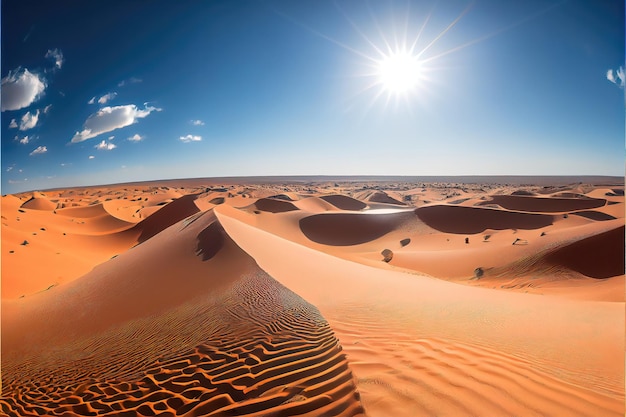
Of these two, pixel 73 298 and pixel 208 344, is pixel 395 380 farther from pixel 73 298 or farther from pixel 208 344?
pixel 73 298

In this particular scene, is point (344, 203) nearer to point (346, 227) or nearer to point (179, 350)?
point (346, 227)

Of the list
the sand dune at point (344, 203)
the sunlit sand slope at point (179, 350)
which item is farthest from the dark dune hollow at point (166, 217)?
the sand dune at point (344, 203)

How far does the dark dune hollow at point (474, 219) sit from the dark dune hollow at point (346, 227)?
3.37 metres

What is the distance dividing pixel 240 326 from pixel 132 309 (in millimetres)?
3977

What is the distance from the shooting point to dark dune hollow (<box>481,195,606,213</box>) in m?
34.8

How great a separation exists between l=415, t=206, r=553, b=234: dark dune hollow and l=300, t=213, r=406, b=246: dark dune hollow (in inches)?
133

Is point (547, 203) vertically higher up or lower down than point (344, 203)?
lower down

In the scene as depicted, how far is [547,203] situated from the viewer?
36.5m

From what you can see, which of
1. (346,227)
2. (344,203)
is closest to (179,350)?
(346,227)

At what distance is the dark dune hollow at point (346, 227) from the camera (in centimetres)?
2846

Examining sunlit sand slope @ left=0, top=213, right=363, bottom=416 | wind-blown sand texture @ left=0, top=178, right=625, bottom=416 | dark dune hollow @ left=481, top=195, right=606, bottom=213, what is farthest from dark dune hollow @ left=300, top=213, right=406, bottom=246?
sunlit sand slope @ left=0, top=213, right=363, bottom=416

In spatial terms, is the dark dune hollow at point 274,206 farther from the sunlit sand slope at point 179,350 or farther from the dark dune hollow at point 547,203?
the dark dune hollow at point 547,203

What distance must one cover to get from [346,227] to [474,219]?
42.4 feet

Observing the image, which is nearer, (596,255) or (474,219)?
(596,255)
